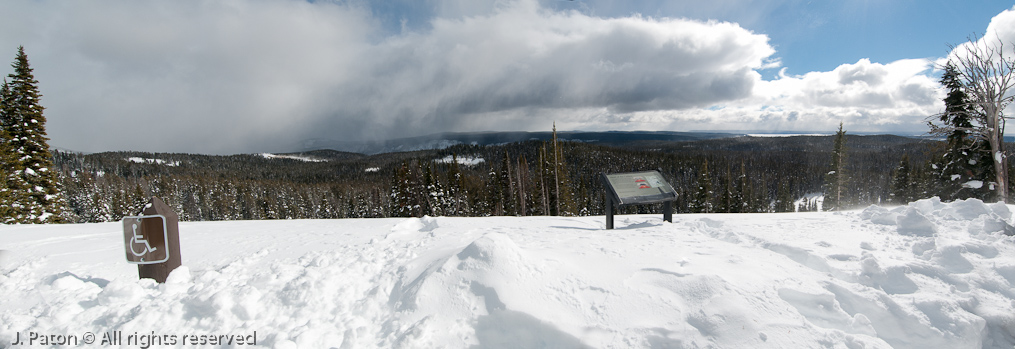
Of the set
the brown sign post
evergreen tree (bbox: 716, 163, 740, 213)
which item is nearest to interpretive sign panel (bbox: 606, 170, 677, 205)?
the brown sign post

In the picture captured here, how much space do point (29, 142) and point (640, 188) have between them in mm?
29581

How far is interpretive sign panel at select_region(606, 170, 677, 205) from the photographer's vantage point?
925 cm

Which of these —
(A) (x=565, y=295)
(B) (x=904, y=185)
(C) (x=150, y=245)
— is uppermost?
(C) (x=150, y=245)

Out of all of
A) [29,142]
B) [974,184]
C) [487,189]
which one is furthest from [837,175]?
[29,142]

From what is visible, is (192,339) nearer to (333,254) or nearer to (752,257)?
(333,254)

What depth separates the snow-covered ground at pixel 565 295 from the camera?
347cm

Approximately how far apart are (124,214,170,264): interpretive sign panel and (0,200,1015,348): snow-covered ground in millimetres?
361

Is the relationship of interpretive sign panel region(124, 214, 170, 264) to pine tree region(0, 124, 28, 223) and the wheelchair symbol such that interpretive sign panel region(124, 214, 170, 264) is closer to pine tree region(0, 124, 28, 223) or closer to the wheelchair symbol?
the wheelchair symbol

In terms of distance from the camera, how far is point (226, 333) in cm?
361

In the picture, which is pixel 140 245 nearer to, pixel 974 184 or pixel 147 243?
A: pixel 147 243

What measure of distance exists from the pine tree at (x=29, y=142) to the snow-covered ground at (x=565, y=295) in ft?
64.4

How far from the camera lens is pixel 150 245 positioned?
15.8ft

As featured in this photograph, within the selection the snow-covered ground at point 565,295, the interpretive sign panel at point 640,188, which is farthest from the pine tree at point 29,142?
the interpretive sign panel at point 640,188

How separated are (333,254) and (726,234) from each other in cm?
734
